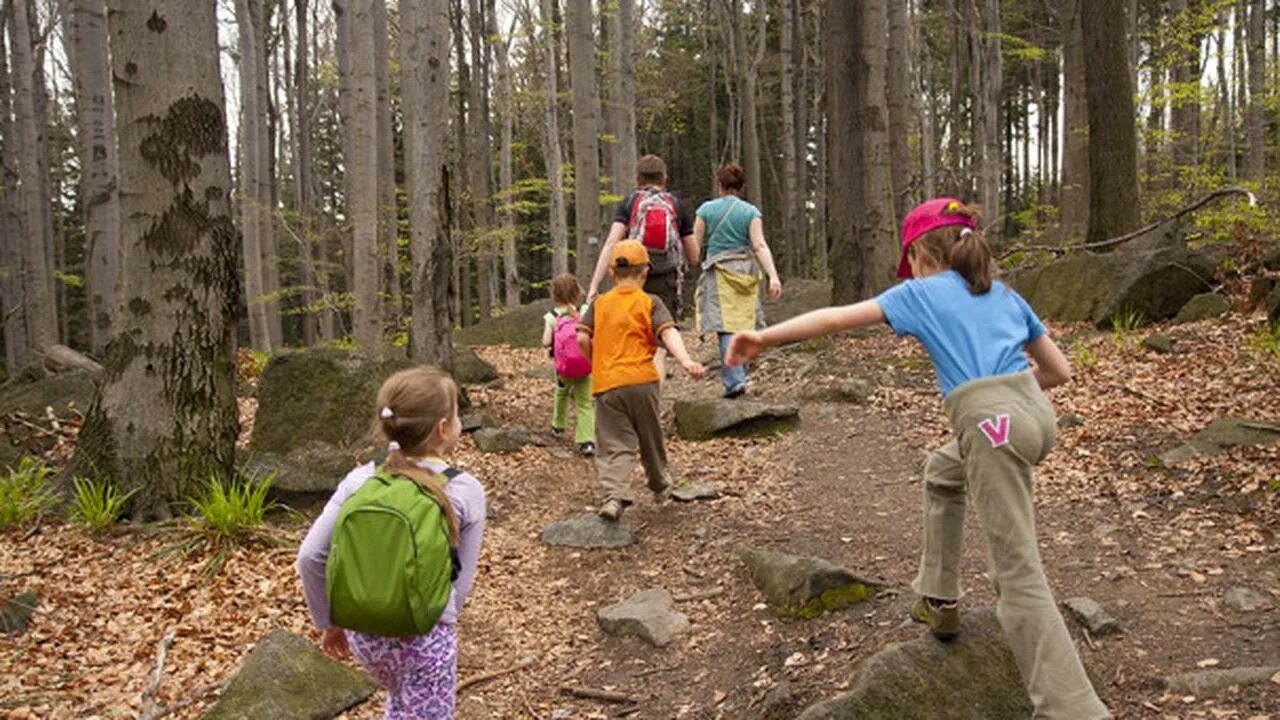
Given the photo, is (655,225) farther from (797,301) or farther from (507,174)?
(507,174)

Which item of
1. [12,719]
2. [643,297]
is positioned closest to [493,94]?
[643,297]

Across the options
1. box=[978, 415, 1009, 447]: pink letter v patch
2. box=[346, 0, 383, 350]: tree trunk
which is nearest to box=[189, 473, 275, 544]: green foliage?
box=[978, 415, 1009, 447]: pink letter v patch

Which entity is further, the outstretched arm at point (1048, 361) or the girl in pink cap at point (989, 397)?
the outstretched arm at point (1048, 361)

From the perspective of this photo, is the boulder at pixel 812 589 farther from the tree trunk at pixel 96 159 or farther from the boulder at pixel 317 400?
the tree trunk at pixel 96 159

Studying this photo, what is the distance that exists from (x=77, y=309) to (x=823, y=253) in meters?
27.4

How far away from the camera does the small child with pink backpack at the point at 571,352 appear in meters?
7.41

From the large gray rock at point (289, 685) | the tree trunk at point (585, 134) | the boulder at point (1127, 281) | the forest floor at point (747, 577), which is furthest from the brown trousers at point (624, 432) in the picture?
the boulder at point (1127, 281)

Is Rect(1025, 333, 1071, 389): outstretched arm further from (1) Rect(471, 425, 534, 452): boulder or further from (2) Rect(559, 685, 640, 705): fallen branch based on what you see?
(1) Rect(471, 425, 534, 452): boulder

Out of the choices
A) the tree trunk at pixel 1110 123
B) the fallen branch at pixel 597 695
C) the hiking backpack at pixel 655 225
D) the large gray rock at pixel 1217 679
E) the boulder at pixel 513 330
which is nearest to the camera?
the large gray rock at pixel 1217 679

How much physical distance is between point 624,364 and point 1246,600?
3.49 meters

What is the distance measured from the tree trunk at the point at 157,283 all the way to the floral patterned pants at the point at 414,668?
3.85 m

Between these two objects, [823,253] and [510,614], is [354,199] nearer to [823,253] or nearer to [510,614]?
[510,614]

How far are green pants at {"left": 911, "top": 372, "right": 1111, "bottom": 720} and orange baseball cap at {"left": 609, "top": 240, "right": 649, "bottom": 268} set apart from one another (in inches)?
120

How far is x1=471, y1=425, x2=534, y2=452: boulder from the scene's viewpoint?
7.91m
